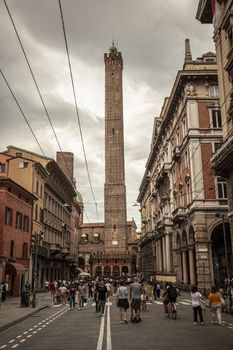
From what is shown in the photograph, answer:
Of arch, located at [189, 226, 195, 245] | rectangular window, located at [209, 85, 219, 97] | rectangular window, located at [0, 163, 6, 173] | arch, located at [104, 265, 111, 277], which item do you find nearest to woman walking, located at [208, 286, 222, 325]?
arch, located at [189, 226, 195, 245]

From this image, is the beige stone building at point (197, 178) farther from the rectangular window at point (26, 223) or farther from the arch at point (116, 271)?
the arch at point (116, 271)

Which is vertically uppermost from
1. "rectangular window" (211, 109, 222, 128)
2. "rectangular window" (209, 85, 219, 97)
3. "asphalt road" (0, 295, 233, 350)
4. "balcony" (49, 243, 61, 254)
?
"rectangular window" (209, 85, 219, 97)

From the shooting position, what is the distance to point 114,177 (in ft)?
347

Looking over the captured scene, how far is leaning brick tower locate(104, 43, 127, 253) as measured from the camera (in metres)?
105

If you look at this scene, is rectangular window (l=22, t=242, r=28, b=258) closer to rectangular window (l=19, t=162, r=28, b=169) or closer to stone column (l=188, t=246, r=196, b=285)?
rectangular window (l=19, t=162, r=28, b=169)

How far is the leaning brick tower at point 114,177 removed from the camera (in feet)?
345

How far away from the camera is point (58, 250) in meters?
52.2

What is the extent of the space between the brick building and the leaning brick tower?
64404 mm

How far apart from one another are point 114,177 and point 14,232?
7104 centimetres

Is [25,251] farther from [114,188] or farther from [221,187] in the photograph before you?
[114,188]

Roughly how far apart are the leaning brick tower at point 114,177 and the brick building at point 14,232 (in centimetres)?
6440

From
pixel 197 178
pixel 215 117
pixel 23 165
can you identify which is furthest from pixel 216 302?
pixel 23 165

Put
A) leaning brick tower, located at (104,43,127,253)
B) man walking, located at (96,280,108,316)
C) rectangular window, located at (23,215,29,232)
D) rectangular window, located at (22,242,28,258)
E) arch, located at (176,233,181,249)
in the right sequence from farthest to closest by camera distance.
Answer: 1. leaning brick tower, located at (104,43,127,253)
2. arch, located at (176,233,181,249)
3. rectangular window, located at (23,215,29,232)
4. rectangular window, located at (22,242,28,258)
5. man walking, located at (96,280,108,316)

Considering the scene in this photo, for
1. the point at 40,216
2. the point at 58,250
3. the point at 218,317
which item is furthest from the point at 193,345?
the point at 58,250
